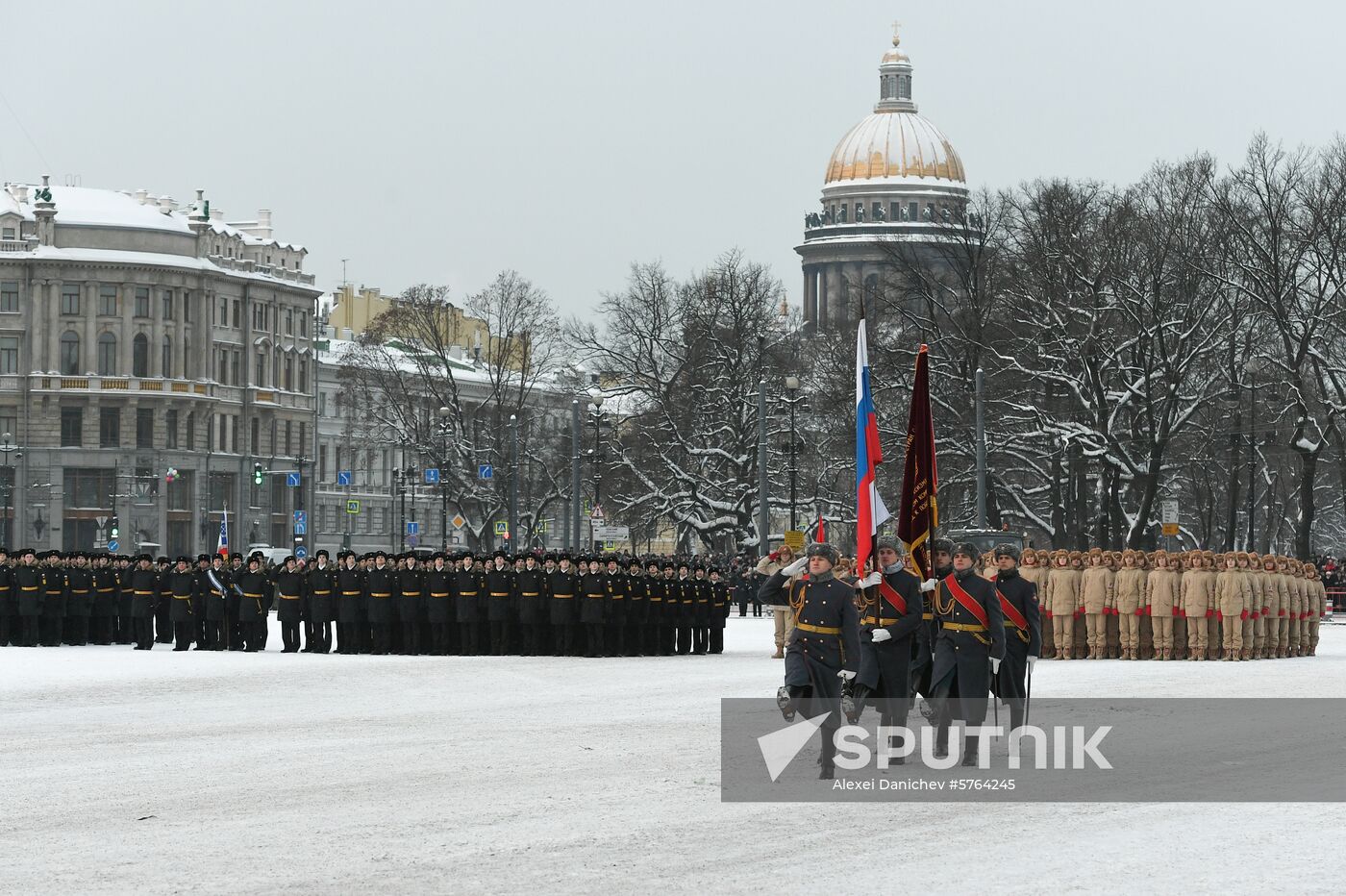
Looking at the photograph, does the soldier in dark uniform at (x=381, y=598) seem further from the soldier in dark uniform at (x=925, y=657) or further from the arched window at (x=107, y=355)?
the arched window at (x=107, y=355)

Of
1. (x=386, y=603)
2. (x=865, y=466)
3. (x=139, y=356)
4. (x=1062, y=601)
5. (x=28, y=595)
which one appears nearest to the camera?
(x=865, y=466)

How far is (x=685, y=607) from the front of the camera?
35344mm

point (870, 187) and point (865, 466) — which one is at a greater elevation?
point (870, 187)

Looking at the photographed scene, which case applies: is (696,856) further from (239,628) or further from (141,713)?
(239,628)

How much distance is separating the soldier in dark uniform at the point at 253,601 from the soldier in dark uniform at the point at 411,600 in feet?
7.33

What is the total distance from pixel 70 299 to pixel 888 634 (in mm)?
103269

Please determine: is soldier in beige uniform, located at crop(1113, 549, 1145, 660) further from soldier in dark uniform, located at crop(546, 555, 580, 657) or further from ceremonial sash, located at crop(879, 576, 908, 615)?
ceremonial sash, located at crop(879, 576, 908, 615)

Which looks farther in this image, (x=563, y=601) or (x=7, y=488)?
(x=7, y=488)

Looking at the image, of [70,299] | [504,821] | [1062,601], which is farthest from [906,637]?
[70,299]

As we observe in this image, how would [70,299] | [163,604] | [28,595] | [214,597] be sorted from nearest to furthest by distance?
[214,597]
[28,595]
[163,604]
[70,299]

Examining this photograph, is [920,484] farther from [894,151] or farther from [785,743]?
[894,151]

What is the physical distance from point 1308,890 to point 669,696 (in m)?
13.7

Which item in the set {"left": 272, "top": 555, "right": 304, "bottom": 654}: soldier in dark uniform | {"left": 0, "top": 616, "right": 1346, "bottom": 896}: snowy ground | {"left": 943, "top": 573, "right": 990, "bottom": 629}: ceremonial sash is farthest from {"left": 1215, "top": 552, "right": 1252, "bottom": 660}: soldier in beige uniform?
{"left": 943, "top": 573, "right": 990, "bottom": 629}: ceremonial sash

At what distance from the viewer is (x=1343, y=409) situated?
58.0m
